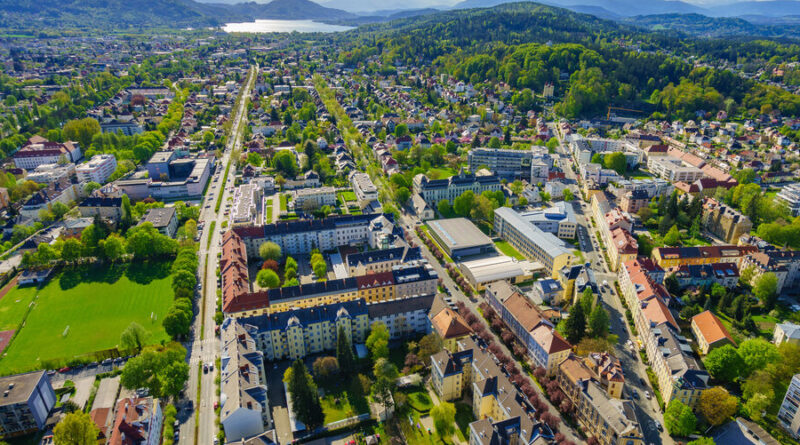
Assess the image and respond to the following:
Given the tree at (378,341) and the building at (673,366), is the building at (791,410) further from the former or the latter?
the tree at (378,341)

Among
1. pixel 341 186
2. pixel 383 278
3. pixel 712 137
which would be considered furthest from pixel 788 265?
pixel 712 137

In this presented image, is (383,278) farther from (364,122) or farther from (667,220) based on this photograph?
(364,122)

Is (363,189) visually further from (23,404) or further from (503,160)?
(23,404)

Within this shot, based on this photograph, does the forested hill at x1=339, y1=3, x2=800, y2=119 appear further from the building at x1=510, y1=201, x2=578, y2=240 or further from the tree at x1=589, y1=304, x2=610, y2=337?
the tree at x1=589, y1=304, x2=610, y2=337

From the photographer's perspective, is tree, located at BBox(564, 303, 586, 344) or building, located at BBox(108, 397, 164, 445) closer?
building, located at BBox(108, 397, 164, 445)

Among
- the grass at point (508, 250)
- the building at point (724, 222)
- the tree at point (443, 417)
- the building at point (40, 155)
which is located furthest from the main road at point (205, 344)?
the building at point (724, 222)

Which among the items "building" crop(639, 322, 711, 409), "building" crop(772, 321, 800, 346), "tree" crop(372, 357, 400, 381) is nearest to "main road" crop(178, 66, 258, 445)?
"tree" crop(372, 357, 400, 381)
